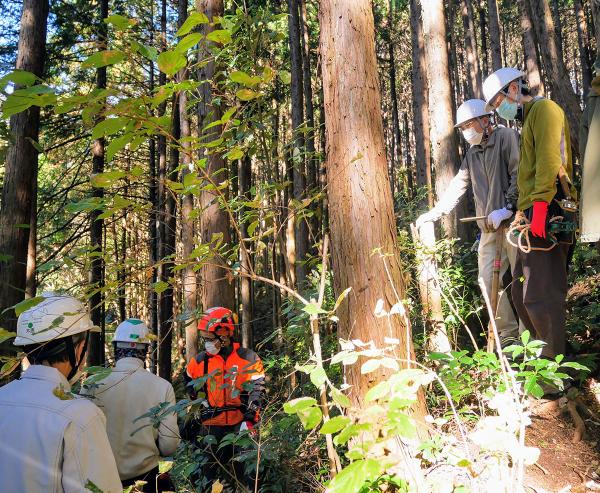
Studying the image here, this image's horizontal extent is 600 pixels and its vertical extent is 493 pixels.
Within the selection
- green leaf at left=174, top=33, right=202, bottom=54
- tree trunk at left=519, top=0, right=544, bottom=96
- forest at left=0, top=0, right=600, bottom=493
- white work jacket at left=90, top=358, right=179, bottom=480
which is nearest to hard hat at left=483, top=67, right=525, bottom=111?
forest at left=0, top=0, right=600, bottom=493

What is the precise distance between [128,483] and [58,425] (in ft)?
6.77

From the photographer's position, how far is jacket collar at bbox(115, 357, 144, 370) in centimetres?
387

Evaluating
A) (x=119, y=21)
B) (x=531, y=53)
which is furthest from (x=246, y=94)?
(x=531, y=53)

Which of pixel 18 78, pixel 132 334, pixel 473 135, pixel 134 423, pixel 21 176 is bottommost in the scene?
pixel 134 423

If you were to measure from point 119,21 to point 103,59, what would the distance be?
0.53ft

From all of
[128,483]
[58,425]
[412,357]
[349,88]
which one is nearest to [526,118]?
[349,88]

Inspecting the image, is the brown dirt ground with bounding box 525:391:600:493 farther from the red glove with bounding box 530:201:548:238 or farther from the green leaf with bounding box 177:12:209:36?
the green leaf with bounding box 177:12:209:36

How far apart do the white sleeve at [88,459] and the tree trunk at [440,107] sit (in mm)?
5993

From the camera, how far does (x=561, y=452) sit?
141 inches

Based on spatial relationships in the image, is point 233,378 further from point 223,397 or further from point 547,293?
point 547,293

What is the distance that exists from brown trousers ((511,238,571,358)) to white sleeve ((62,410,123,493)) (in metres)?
3.28

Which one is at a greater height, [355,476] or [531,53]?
[531,53]

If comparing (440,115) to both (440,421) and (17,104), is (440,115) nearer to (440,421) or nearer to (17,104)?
(440,421)

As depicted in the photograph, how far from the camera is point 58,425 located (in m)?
2.02
